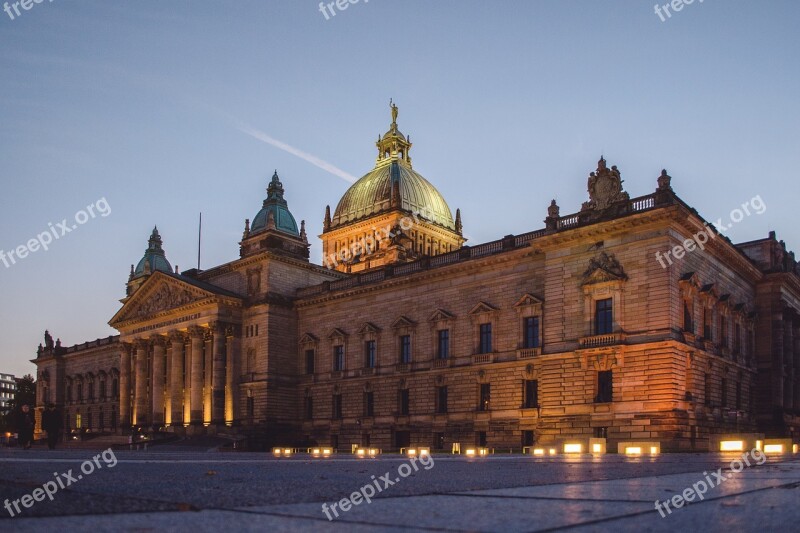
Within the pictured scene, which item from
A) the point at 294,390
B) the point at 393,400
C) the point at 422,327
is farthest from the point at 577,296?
the point at 294,390

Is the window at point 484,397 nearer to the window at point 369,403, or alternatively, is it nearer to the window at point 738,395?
the window at point 369,403

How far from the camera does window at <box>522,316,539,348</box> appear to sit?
43875mm

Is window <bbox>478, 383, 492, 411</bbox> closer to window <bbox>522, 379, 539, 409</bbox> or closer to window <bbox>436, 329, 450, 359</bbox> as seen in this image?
window <bbox>522, 379, 539, 409</bbox>

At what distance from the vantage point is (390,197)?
7825cm

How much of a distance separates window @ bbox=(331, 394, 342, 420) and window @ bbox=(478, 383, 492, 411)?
12.5m

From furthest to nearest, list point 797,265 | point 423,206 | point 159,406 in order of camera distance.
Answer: point 423,206, point 159,406, point 797,265

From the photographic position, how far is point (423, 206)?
80000 mm

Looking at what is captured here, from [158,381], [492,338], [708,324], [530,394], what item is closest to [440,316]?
[492,338]

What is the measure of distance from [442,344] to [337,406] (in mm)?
10285

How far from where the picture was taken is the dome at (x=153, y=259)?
8256cm

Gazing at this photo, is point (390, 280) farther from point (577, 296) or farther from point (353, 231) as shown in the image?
point (353, 231)

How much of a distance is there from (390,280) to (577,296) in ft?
50.6

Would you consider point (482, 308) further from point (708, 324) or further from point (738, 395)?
point (738, 395)

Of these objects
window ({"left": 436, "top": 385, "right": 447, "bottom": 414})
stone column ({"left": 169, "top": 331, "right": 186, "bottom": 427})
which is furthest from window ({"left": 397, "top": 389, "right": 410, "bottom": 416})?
stone column ({"left": 169, "top": 331, "right": 186, "bottom": 427})
